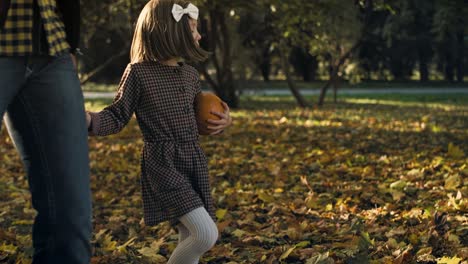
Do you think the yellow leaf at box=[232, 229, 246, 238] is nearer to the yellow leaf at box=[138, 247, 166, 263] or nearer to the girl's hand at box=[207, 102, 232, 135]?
the yellow leaf at box=[138, 247, 166, 263]

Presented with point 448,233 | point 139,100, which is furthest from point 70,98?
point 448,233

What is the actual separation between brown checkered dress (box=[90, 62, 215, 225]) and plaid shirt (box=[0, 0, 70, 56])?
2.02 feet

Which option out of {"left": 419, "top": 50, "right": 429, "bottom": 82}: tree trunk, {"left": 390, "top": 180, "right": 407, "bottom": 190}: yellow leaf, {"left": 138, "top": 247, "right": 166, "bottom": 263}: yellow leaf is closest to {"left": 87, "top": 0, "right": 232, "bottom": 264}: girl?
{"left": 138, "top": 247, "right": 166, "bottom": 263}: yellow leaf

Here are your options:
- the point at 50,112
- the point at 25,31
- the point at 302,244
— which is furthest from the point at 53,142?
the point at 302,244

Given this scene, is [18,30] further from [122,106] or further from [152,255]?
[152,255]

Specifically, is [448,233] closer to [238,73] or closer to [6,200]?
[6,200]

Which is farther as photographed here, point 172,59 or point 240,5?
point 240,5

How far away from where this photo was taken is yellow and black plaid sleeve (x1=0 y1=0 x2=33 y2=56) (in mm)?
2598

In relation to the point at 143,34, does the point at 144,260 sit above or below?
below

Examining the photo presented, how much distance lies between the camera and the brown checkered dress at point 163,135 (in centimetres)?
326

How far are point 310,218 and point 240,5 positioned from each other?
752 centimetres

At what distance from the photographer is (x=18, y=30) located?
8.64 ft

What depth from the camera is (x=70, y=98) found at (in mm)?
2652

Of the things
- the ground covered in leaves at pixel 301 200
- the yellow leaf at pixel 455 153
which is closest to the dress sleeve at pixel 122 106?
the ground covered in leaves at pixel 301 200
